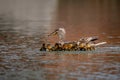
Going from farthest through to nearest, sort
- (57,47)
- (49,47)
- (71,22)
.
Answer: (71,22) < (49,47) < (57,47)

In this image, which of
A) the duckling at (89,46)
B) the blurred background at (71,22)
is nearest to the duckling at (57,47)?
the duckling at (89,46)

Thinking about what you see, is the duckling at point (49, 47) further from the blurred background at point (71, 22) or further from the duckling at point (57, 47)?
the blurred background at point (71, 22)

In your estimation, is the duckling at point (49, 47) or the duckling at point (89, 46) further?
the duckling at point (49, 47)

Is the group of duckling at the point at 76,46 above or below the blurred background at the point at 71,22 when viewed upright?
below

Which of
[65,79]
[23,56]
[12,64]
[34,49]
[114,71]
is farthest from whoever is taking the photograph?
[34,49]

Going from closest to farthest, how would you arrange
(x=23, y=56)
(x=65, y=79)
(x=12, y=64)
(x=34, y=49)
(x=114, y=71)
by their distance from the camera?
(x=65, y=79)
(x=114, y=71)
(x=12, y=64)
(x=23, y=56)
(x=34, y=49)

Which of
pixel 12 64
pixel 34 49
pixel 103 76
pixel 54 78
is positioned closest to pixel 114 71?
pixel 103 76

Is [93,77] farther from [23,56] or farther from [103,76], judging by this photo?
[23,56]

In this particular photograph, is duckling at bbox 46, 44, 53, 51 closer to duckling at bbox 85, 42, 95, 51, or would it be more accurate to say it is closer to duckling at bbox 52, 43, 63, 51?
duckling at bbox 52, 43, 63, 51

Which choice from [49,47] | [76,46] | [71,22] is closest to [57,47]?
[49,47]

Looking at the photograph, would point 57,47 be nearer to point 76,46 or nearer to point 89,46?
point 76,46

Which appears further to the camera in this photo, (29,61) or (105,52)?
(105,52)
